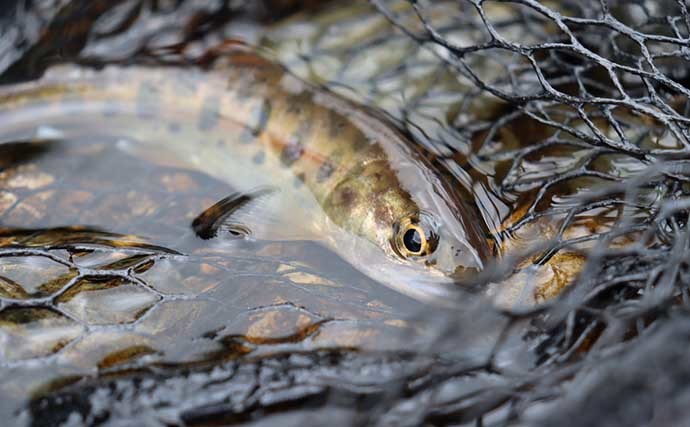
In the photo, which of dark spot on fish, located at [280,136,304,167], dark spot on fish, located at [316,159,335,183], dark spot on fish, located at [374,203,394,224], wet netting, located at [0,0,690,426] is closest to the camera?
wet netting, located at [0,0,690,426]

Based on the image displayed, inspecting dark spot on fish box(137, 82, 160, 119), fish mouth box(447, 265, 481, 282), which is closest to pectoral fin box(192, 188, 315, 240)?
dark spot on fish box(137, 82, 160, 119)

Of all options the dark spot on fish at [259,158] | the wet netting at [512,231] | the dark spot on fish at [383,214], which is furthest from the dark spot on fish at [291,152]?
the dark spot on fish at [383,214]

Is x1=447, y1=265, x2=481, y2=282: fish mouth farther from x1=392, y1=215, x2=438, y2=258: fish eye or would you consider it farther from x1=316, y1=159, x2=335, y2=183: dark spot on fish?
x1=316, y1=159, x2=335, y2=183: dark spot on fish

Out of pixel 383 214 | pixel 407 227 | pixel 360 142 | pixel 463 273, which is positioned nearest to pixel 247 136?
pixel 360 142

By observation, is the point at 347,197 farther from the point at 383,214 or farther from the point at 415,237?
the point at 415,237

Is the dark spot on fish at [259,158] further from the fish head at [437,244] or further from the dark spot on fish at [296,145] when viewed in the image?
the fish head at [437,244]

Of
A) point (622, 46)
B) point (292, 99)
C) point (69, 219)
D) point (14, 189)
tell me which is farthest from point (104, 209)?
point (622, 46)
